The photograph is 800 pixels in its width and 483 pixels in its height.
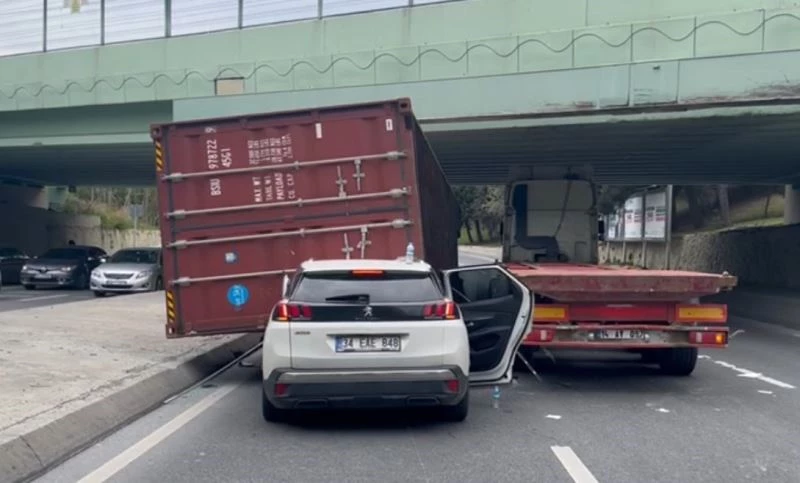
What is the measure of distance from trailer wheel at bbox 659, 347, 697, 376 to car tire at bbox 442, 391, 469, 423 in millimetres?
3873

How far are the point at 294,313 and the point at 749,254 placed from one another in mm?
24507

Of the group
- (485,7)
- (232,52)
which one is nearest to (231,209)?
(485,7)

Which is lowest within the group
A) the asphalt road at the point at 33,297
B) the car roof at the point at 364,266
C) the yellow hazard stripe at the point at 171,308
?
the asphalt road at the point at 33,297

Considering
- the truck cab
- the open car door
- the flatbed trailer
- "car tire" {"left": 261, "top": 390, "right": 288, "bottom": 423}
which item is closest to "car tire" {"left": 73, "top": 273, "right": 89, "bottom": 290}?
the truck cab

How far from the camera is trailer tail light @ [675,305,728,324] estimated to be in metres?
10.4

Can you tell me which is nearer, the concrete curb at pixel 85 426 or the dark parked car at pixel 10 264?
the concrete curb at pixel 85 426

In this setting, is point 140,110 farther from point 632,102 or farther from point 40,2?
point 632,102

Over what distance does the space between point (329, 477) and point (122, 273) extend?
806 inches

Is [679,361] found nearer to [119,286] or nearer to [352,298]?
[352,298]

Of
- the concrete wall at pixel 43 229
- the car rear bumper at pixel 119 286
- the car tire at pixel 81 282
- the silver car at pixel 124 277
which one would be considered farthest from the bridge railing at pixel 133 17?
the concrete wall at pixel 43 229

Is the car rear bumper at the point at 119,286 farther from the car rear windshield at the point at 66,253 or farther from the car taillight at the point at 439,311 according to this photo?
the car taillight at the point at 439,311

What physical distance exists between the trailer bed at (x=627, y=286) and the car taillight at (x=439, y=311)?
7.36 feet

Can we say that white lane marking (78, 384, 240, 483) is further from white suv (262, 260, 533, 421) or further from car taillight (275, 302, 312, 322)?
Answer: car taillight (275, 302, 312, 322)

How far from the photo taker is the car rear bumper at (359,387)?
7742 millimetres
